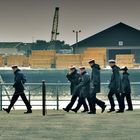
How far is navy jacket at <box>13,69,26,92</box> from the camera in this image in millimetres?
14352

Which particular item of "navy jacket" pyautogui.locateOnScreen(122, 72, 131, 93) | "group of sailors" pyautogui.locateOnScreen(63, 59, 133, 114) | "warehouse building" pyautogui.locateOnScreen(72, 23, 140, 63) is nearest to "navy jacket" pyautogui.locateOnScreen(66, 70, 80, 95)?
"group of sailors" pyautogui.locateOnScreen(63, 59, 133, 114)

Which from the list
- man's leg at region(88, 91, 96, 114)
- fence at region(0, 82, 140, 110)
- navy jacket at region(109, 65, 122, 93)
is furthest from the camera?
fence at region(0, 82, 140, 110)

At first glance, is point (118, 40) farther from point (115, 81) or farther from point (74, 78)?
point (115, 81)

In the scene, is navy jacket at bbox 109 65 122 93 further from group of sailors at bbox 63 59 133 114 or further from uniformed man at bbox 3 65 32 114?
uniformed man at bbox 3 65 32 114

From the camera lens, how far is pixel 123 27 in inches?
3012

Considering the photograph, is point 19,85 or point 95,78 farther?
point 19,85

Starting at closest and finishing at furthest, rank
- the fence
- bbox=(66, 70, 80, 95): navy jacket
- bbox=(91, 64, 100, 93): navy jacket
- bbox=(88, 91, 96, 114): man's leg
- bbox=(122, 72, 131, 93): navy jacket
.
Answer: bbox=(91, 64, 100, 93): navy jacket < bbox=(88, 91, 96, 114): man's leg < bbox=(122, 72, 131, 93): navy jacket < bbox=(66, 70, 80, 95): navy jacket < the fence

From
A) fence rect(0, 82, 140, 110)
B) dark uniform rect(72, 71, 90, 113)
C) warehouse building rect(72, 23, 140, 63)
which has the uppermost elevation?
warehouse building rect(72, 23, 140, 63)

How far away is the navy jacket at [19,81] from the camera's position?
1435 cm

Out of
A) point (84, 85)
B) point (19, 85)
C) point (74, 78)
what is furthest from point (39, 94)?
point (84, 85)

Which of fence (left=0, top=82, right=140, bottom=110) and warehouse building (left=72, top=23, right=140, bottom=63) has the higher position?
warehouse building (left=72, top=23, right=140, bottom=63)

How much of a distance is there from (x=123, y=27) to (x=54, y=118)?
2560 inches

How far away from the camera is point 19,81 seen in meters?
14.4

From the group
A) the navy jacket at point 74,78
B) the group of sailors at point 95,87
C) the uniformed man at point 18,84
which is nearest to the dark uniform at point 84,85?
the group of sailors at point 95,87
